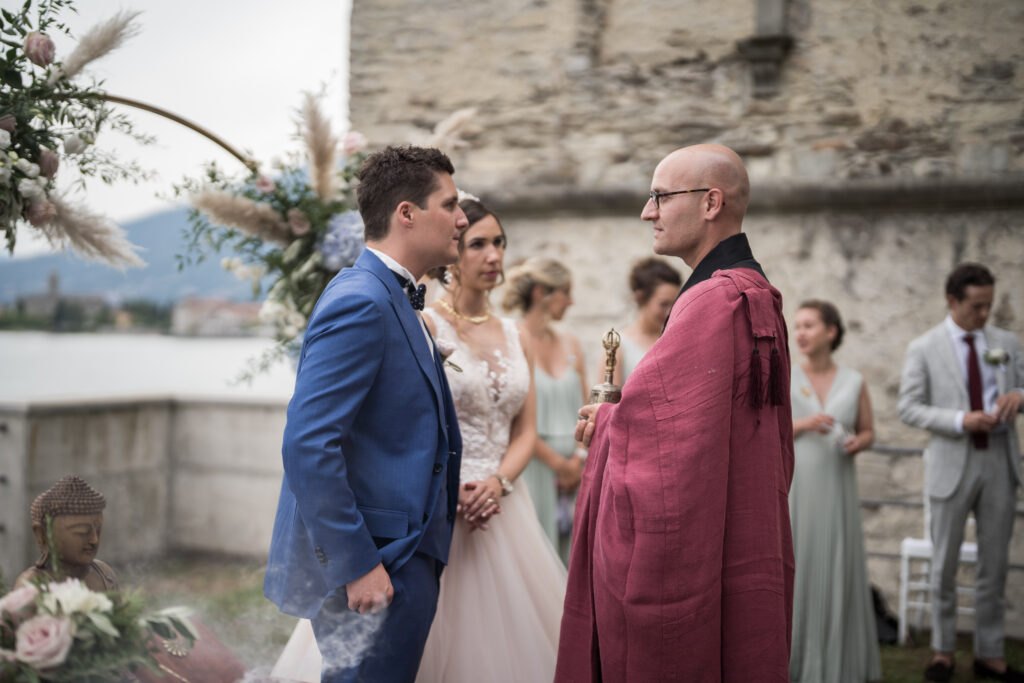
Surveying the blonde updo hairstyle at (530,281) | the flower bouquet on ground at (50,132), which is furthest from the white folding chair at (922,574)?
the flower bouquet on ground at (50,132)

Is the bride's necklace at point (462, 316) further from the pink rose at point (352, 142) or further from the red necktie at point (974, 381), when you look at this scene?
the red necktie at point (974, 381)

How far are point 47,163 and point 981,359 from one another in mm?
4831

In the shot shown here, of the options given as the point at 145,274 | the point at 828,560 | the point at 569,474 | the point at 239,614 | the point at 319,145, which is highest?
the point at 319,145

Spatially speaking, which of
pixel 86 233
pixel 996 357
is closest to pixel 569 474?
pixel 996 357

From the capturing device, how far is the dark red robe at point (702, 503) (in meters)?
2.26

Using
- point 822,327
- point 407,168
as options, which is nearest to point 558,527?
point 822,327

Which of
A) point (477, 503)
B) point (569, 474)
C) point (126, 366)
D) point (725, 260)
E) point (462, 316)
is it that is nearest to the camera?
point (725, 260)

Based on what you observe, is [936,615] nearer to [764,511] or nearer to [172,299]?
[764,511]

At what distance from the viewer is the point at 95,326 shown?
3.82 meters

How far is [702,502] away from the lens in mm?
2256

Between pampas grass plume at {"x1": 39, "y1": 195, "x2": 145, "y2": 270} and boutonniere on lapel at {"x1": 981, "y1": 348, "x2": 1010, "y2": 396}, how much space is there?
4489 millimetres

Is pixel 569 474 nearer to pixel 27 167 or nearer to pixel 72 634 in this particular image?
pixel 27 167

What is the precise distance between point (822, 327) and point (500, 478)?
2.72 m

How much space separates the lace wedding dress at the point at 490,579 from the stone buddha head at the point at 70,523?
808mm
